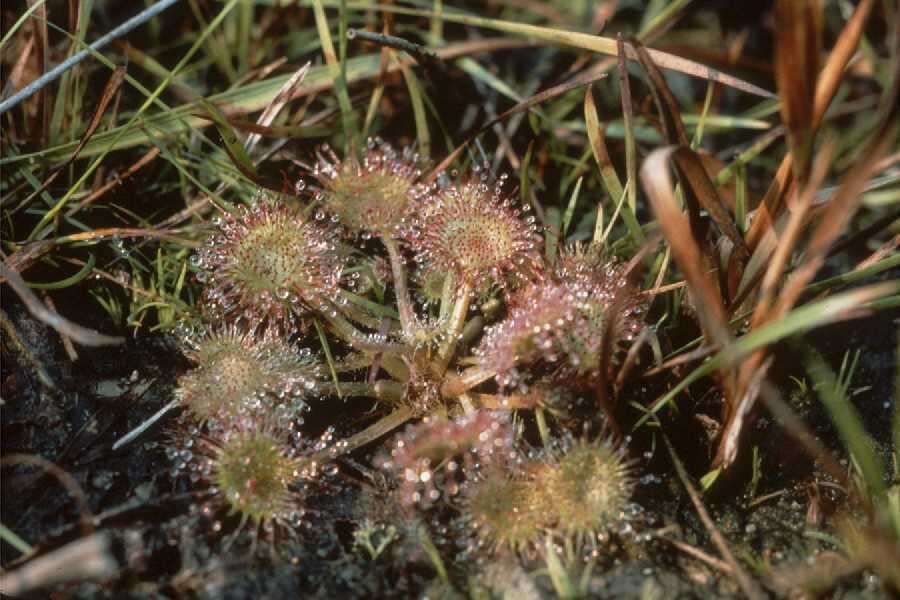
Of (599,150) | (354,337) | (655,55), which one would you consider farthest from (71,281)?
(655,55)

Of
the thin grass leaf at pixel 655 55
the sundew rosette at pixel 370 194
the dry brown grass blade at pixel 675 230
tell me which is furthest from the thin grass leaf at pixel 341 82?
the dry brown grass blade at pixel 675 230

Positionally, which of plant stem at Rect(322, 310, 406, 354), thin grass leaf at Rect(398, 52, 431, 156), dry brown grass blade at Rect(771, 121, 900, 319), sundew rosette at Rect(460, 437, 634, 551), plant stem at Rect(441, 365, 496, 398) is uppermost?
dry brown grass blade at Rect(771, 121, 900, 319)

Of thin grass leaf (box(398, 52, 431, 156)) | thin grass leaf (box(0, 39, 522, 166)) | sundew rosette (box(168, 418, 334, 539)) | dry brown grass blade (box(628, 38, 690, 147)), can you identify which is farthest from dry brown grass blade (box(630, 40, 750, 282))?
thin grass leaf (box(0, 39, 522, 166))

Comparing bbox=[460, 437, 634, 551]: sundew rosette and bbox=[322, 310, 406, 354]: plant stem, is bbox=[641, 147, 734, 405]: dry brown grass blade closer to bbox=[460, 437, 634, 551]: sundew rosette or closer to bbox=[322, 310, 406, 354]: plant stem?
bbox=[460, 437, 634, 551]: sundew rosette

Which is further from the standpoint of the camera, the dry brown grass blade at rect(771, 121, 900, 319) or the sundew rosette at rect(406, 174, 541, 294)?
the sundew rosette at rect(406, 174, 541, 294)

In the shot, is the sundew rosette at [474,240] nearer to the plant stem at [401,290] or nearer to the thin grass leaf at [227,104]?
the plant stem at [401,290]

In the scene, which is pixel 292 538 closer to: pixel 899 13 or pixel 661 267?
pixel 661 267

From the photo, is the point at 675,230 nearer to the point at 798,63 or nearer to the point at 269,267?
the point at 798,63
